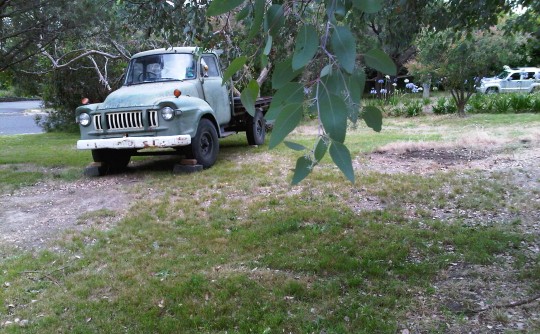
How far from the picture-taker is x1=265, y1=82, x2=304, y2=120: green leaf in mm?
1561

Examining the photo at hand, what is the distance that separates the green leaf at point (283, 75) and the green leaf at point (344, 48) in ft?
0.49

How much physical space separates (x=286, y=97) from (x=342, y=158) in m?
0.27

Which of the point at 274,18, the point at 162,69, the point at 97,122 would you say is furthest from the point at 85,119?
the point at 274,18

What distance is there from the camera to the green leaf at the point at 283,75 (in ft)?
5.32

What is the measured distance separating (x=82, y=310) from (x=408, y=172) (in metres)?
5.51

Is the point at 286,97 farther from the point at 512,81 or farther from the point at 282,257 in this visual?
the point at 512,81

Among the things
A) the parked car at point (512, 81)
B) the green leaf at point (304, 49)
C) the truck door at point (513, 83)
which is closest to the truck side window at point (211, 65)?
the green leaf at point (304, 49)

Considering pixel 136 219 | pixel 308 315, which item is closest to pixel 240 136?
pixel 136 219

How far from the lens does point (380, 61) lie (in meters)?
1.62

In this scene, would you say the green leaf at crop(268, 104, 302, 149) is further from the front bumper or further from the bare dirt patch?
the front bumper

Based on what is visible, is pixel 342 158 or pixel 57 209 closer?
pixel 342 158

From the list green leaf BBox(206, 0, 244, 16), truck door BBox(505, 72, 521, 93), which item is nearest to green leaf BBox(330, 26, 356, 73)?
green leaf BBox(206, 0, 244, 16)

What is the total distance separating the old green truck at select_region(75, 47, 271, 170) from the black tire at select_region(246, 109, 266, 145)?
106 centimetres

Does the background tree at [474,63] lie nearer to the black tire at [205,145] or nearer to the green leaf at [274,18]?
the black tire at [205,145]
